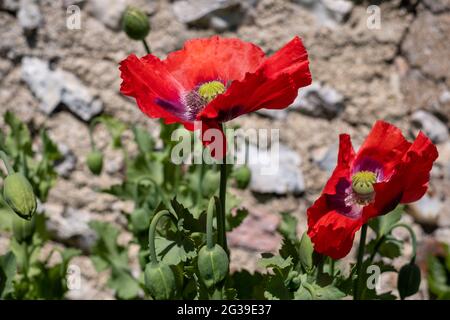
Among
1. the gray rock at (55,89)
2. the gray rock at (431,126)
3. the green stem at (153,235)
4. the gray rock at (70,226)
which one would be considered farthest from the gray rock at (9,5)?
the green stem at (153,235)

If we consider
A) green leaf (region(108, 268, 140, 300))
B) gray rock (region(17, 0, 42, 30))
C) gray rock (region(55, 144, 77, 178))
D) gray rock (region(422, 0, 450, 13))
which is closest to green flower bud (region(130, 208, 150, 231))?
green leaf (region(108, 268, 140, 300))

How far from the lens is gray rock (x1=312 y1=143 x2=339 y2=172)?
2537 mm

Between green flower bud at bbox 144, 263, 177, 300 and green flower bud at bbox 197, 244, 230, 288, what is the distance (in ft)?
0.19

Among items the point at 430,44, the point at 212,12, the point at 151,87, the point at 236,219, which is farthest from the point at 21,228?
the point at 430,44

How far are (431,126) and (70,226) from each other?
3.72 feet

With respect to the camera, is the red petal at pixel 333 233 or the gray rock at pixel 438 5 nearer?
the red petal at pixel 333 233

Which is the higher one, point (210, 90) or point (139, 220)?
point (210, 90)

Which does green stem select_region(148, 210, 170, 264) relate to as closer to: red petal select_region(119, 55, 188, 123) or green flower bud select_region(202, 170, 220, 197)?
red petal select_region(119, 55, 188, 123)

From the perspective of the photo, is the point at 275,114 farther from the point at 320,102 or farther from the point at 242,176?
the point at 242,176

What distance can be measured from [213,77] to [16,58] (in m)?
1.16

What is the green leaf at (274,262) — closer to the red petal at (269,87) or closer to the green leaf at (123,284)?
the red petal at (269,87)

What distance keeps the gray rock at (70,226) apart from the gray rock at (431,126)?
104 centimetres

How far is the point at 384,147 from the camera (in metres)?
1.51

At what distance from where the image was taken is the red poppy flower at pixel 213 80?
132 centimetres
